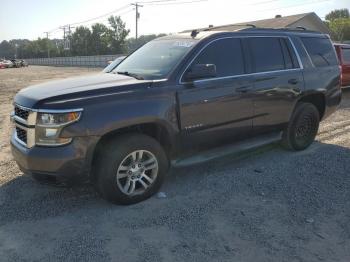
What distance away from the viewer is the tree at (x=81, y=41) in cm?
11538

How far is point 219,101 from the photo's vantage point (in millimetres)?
5344

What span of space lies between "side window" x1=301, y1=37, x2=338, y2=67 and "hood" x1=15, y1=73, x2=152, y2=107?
329cm

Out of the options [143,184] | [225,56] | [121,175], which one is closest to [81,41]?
[225,56]

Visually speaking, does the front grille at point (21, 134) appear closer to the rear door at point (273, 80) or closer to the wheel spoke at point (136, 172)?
the wheel spoke at point (136, 172)

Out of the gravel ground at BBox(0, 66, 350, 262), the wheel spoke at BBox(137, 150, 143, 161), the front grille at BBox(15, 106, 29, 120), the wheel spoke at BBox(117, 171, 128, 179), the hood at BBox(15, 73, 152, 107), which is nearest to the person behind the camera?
the gravel ground at BBox(0, 66, 350, 262)

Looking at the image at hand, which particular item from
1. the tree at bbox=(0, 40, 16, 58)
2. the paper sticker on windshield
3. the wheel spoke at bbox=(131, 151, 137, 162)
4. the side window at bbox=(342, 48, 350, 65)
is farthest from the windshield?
the tree at bbox=(0, 40, 16, 58)

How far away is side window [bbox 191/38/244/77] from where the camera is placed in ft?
17.6

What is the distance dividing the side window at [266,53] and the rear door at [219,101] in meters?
0.29

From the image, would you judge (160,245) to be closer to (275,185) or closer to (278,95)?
(275,185)

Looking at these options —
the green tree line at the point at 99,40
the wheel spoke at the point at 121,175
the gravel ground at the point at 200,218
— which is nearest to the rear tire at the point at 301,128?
the gravel ground at the point at 200,218

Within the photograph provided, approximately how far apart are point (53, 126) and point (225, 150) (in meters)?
2.37

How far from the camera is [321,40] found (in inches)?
283

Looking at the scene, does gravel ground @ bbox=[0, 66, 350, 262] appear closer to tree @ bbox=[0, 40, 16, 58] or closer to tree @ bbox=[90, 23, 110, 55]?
tree @ bbox=[90, 23, 110, 55]

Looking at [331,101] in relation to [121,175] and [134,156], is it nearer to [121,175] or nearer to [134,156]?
[134,156]
